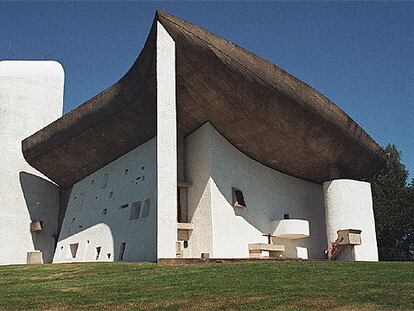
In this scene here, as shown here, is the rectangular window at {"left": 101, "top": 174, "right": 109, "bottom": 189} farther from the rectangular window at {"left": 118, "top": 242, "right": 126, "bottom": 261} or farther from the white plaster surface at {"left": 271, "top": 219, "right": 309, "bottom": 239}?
the white plaster surface at {"left": 271, "top": 219, "right": 309, "bottom": 239}

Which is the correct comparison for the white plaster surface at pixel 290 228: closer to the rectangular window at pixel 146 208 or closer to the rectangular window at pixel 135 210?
the rectangular window at pixel 146 208

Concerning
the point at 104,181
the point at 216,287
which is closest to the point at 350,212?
the point at 104,181

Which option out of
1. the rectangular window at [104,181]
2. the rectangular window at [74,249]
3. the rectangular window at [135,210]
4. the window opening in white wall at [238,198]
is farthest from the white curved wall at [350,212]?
the rectangular window at [74,249]

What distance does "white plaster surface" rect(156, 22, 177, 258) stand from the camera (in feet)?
59.3

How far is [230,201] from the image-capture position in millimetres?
23250

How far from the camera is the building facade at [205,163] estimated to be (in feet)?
64.1

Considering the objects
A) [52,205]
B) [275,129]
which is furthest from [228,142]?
[52,205]

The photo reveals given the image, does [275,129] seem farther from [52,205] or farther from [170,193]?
[52,205]

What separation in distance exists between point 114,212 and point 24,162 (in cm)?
832

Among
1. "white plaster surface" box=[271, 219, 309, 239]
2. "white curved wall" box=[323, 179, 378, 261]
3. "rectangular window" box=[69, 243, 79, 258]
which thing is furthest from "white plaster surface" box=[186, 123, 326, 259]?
"rectangular window" box=[69, 243, 79, 258]

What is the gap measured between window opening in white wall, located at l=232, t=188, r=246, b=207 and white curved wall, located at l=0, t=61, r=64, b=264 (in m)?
13.9

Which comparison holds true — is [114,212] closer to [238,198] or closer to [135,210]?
[135,210]

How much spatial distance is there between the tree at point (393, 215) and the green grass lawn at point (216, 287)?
17.6 m

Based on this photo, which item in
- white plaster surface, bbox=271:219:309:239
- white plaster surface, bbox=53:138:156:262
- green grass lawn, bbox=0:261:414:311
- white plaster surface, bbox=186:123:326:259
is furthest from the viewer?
white plaster surface, bbox=271:219:309:239
